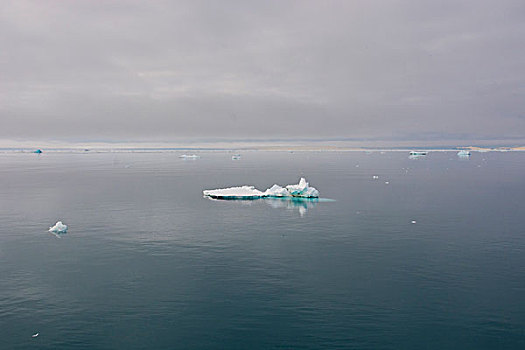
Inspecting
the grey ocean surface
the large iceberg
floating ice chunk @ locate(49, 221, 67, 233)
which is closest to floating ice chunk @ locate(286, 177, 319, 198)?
the large iceberg

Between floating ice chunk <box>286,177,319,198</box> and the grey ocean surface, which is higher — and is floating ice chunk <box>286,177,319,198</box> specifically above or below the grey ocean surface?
above

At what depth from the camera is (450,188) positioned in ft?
226

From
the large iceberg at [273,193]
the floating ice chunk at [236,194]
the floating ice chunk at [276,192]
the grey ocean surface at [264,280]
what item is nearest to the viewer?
the grey ocean surface at [264,280]

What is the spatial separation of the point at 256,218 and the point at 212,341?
25.7 metres

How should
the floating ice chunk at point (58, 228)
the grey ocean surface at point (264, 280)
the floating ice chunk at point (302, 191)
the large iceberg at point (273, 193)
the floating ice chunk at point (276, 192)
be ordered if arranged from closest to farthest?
the grey ocean surface at point (264, 280)
the floating ice chunk at point (58, 228)
the floating ice chunk at point (302, 191)
the large iceberg at point (273, 193)
the floating ice chunk at point (276, 192)

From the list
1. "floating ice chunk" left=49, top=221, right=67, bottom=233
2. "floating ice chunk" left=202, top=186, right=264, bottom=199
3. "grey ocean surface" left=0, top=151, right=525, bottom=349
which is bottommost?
"grey ocean surface" left=0, top=151, right=525, bottom=349

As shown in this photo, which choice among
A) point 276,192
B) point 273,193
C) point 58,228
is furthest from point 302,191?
point 58,228

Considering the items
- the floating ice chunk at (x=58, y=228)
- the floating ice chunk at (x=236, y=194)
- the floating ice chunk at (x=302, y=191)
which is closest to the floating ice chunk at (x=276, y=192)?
the floating ice chunk at (x=236, y=194)

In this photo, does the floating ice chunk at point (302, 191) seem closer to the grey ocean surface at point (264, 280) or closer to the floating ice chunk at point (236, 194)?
the floating ice chunk at point (236, 194)

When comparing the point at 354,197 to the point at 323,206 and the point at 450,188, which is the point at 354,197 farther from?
the point at 450,188

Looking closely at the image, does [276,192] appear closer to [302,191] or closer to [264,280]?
[302,191]

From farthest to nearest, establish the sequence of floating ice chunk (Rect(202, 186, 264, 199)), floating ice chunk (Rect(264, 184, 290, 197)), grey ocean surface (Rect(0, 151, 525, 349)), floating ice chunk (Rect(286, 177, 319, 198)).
Result: 1. floating ice chunk (Rect(264, 184, 290, 197))
2. floating ice chunk (Rect(202, 186, 264, 199))
3. floating ice chunk (Rect(286, 177, 319, 198))
4. grey ocean surface (Rect(0, 151, 525, 349))

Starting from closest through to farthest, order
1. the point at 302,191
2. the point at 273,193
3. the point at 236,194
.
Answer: the point at 302,191 < the point at 236,194 < the point at 273,193

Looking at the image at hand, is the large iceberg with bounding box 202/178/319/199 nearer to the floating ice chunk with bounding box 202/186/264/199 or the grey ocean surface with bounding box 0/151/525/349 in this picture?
the floating ice chunk with bounding box 202/186/264/199
